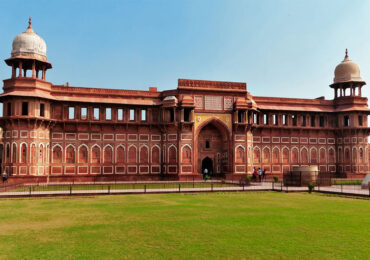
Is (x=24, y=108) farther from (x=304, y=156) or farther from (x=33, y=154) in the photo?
(x=304, y=156)

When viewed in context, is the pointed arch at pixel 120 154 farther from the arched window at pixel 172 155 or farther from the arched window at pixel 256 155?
the arched window at pixel 256 155

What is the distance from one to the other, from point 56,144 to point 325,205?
2502 centimetres

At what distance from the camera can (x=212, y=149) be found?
3769 cm

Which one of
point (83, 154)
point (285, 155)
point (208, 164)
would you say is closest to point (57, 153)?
point (83, 154)

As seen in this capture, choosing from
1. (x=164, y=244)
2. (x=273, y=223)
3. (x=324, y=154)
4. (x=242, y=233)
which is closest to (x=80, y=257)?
(x=164, y=244)

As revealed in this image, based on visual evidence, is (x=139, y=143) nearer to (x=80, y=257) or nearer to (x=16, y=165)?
(x=16, y=165)

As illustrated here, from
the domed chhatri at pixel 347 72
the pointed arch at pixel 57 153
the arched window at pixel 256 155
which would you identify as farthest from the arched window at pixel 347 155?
the pointed arch at pixel 57 153

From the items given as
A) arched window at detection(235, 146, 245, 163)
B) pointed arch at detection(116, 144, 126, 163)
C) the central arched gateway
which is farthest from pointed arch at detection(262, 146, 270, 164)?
pointed arch at detection(116, 144, 126, 163)

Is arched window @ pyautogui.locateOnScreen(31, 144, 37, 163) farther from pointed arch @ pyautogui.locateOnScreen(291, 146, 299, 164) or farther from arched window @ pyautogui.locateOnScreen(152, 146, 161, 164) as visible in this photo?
pointed arch @ pyautogui.locateOnScreen(291, 146, 299, 164)

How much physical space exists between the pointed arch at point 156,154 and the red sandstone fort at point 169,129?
0.33 ft

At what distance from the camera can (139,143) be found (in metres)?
35.3

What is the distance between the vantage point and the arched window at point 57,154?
32938 mm

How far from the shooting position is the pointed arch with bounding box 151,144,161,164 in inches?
1396

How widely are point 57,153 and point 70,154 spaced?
1.15m
